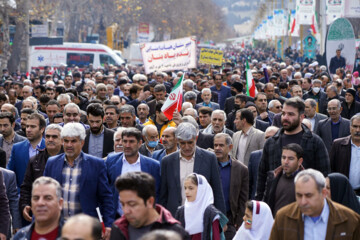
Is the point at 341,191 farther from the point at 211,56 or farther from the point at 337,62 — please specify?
the point at 211,56

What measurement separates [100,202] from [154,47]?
15.8 meters

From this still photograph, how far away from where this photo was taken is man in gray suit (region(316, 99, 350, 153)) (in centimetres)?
1102

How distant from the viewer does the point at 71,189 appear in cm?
662

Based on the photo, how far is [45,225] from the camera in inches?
193

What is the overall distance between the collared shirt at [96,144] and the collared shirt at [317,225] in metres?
4.05

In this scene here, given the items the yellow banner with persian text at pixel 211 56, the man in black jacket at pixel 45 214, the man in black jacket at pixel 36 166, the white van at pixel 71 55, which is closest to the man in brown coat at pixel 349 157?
the man in black jacket at pixel 36 166

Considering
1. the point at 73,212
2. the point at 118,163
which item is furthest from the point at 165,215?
the point at 118,163

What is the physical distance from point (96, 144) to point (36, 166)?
1722mm

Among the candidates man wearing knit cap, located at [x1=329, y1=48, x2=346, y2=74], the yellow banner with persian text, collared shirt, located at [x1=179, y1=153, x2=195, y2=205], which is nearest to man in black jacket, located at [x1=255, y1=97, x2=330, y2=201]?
collared shirt, located at [x1=179, y1=153, x2=195, y2=205]

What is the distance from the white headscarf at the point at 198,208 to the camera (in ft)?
22.1

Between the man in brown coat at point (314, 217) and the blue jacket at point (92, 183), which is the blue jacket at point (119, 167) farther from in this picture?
the man in brown coat at point (314, 217)

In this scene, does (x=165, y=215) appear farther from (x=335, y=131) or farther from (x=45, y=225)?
(x=335, y=131)

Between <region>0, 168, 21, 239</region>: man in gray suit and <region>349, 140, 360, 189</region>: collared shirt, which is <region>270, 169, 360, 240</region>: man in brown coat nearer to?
<region>0, 168, 21, 239</region>: man in gray suit

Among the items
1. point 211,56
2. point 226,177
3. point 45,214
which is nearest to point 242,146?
point 226,177
